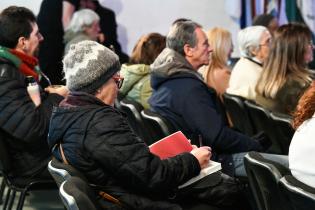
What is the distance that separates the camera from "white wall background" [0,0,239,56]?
7391mm

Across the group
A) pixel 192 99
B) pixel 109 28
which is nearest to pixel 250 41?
pixel 192 99

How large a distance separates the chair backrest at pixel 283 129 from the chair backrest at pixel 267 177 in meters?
1.38

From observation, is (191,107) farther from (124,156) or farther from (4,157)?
(124,156)

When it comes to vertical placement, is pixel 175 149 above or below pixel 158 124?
above

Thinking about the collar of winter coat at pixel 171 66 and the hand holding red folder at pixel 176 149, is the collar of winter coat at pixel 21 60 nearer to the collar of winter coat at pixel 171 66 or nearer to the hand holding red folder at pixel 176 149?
the collar of winter coat at pixel 171 66

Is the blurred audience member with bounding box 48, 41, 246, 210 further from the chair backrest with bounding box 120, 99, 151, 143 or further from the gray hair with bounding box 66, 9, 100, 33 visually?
the gray hair with bounding box 66, 9, 100, 33

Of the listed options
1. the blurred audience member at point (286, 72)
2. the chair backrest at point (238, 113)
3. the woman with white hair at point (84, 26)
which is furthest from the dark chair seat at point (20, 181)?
the woman with white hair at point (84, 26)

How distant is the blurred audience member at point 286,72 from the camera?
4383 millimetres

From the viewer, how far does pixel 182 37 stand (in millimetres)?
3990

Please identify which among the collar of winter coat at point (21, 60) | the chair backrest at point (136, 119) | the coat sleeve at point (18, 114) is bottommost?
the chair backrest at point (136, 119)

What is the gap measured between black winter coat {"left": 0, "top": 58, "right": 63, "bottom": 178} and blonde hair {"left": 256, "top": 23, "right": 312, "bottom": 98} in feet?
4.99

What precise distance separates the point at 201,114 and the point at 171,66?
0.35 m

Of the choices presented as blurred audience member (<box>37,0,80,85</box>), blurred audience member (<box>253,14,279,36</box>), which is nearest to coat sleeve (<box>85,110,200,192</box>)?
blurred audience member (<box>37,0,80,85</box>)

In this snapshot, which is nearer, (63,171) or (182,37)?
(63,171)
